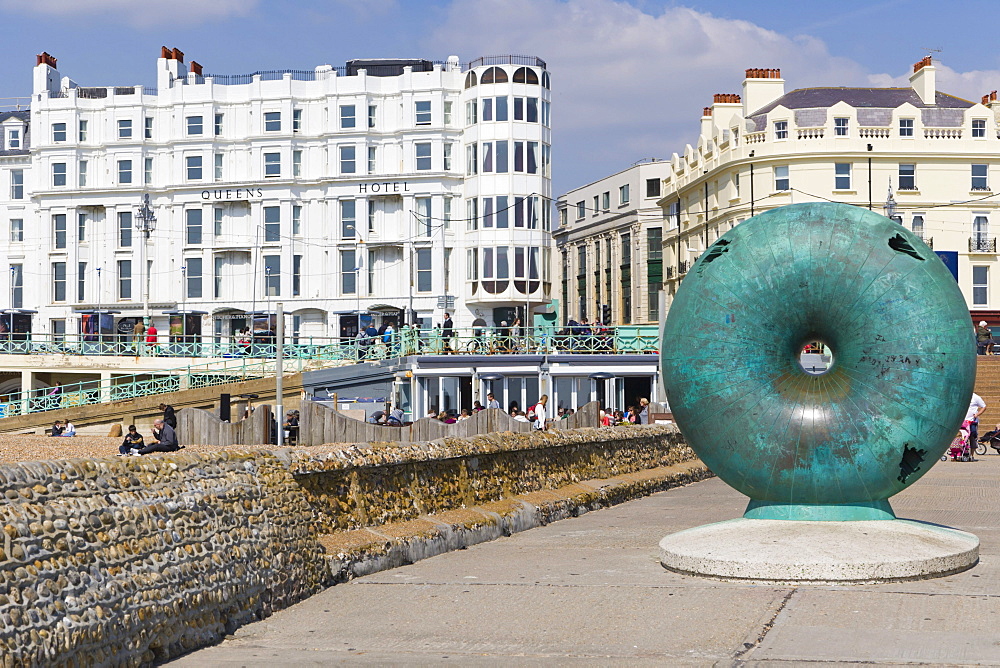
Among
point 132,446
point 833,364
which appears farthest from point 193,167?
point 833,364

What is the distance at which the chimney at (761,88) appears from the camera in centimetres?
6806

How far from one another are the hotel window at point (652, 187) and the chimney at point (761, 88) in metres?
14.4

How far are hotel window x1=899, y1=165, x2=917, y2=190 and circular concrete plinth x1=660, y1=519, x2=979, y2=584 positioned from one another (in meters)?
54.9

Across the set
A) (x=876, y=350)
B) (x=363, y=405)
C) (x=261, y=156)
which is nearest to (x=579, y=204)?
(x=261, y=156)

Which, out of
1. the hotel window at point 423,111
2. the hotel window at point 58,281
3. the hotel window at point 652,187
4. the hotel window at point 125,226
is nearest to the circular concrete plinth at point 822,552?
the hotel window at point 423,111

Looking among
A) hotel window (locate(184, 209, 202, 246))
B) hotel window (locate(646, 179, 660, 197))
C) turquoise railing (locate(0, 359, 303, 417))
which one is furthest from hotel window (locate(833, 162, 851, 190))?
hotel window (locate(184, 209, 202, 246))

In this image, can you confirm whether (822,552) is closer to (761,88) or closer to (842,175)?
(842,175)

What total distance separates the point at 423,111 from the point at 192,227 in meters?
13.6

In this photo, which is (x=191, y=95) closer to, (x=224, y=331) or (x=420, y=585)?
(x=224, y=331)

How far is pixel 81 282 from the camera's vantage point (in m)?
66.1

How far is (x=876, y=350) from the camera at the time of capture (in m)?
9.76

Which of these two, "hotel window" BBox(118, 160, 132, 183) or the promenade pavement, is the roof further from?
the promenade pavement

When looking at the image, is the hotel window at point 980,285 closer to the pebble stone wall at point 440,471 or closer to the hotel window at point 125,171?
the hotel window at point 125,171

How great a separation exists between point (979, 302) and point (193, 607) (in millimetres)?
59950
